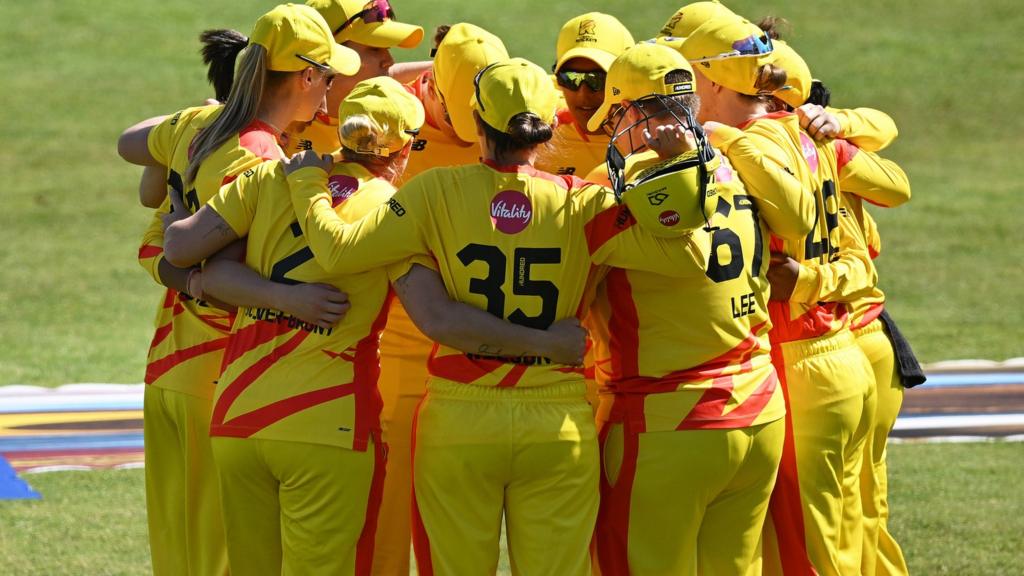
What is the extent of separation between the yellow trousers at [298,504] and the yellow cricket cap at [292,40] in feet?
4.05

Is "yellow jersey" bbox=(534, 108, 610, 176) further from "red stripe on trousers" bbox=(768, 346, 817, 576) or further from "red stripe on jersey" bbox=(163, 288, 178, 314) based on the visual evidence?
"red stripe on jersey" bbox=(163, 288, 178, 314)

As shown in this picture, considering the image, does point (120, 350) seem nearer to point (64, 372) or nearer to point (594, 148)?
point (64, 372)

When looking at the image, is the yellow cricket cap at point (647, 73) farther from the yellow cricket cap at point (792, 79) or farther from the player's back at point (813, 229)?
the yellow cricket cap at point (792, 79)

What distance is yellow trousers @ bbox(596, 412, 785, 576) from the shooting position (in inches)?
173

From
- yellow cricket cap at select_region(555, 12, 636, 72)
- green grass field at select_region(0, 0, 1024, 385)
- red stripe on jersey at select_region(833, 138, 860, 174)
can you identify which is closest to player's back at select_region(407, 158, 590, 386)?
yellow cricket cap at select_region(555, 12, 636, 72)

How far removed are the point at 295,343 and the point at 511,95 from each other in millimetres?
982

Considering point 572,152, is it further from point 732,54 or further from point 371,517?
point 371,517

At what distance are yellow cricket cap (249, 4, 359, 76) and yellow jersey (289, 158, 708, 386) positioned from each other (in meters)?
0.61

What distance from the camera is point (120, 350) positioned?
35.6ft


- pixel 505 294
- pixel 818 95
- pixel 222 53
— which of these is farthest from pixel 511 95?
pixel 818 95

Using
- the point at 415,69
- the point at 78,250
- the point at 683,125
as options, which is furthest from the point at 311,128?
the point at 78,250

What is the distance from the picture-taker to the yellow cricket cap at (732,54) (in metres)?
4.83

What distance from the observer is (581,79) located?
5.37 m

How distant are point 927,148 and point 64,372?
1027 cm
